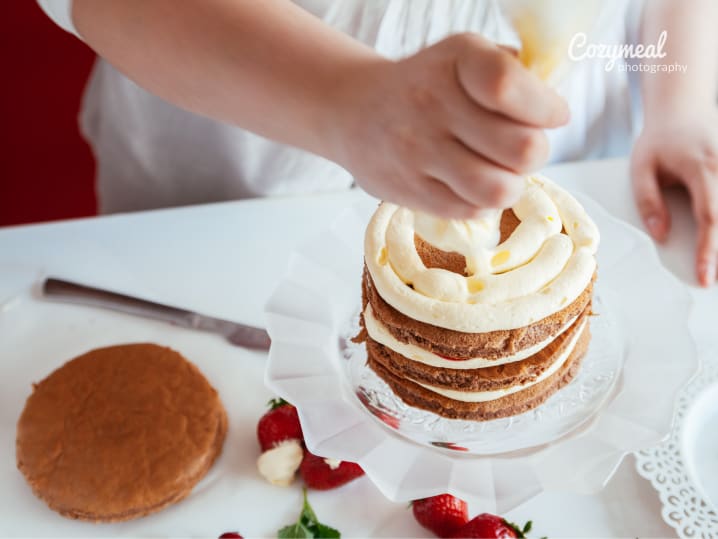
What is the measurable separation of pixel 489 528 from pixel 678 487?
0.27 meters

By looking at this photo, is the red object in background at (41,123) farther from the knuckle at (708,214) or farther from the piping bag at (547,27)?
the piping bag at (547,27)

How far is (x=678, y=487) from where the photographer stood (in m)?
0.94

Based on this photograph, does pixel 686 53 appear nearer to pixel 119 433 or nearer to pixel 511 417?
pixel 511 417

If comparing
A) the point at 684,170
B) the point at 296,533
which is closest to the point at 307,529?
the point at 296,533

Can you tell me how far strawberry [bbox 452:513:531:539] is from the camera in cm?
88

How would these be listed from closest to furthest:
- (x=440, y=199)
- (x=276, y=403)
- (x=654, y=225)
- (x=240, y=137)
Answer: (x=440, y=199)
(x=276, y=403)
(x=654, y=225)
(x=240, y=137)

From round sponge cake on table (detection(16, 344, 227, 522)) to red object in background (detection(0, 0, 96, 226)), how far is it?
1810 mm

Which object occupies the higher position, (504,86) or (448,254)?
(504,86)

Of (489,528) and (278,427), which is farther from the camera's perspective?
(278,427)

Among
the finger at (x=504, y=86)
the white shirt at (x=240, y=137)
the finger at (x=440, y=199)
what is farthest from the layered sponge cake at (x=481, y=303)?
the white shirt at (x=240, y=137)

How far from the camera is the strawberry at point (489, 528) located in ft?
2.89

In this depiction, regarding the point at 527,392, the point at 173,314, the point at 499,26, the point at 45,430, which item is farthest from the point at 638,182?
the point at 45,430

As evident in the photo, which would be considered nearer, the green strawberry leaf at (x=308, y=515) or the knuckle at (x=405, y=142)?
the knuckle at (x=405, y=142)

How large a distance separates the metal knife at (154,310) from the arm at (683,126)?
2.49 ft
